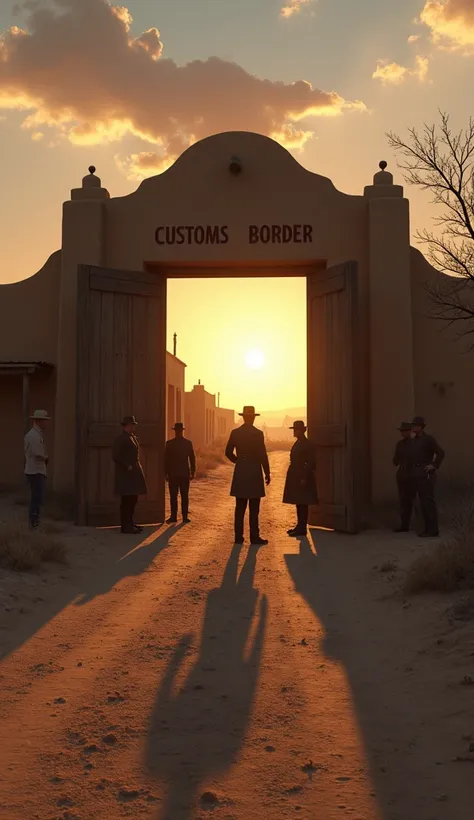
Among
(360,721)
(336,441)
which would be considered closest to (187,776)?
(360,721)

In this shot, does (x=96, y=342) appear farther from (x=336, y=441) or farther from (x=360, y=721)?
(x=360, y=721)

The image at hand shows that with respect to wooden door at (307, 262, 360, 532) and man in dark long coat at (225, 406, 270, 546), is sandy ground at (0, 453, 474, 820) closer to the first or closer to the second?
man in dark long coat at (225, 406, 270, 546)

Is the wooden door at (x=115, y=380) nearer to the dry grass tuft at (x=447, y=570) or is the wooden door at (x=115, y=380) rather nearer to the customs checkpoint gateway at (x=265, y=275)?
the customs checkpoint gateway at (x=265, y=275)

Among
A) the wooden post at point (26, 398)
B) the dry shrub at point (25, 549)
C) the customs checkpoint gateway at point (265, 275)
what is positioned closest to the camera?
the dry shrub at point (25, 549)

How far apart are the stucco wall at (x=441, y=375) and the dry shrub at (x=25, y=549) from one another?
698 centimetres

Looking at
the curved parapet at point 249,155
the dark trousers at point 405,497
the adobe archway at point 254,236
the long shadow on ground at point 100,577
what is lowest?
the long shadow on ground at point 100,577

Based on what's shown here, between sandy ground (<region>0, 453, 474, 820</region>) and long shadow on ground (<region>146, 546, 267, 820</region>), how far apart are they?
0.4 inches

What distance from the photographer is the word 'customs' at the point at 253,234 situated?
12.4 m

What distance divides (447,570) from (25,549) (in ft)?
13.4

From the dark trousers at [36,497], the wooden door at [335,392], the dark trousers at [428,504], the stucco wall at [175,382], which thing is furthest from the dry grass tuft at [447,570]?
the stucco wall at [175,382]

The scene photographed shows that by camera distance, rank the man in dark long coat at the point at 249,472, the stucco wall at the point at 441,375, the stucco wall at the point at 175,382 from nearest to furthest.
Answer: the man in dark long coat at the point at 249,472
the stucco wall at the point at 441,375
the stucco wall at the point at 175,382

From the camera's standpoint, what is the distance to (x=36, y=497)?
388 inches

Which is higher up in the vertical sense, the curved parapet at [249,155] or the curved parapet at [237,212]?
the curved parapet at [249,155]

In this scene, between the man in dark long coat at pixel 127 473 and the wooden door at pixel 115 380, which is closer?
the man in dark long coat at pixel 127 473
